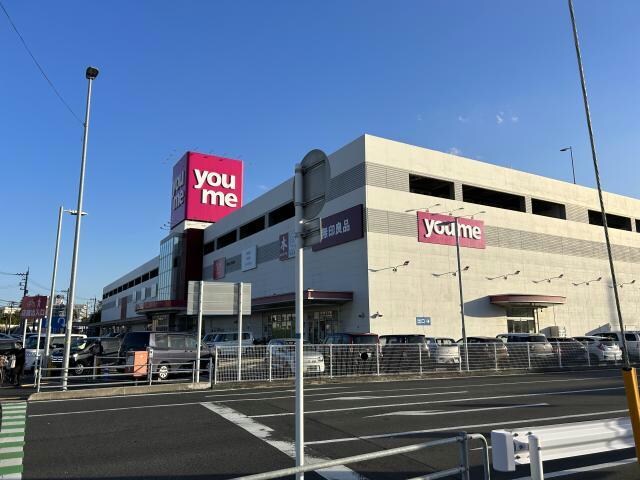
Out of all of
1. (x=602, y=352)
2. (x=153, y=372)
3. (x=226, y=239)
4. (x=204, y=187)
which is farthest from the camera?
(x=204, y=187)

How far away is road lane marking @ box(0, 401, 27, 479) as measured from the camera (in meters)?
6.58

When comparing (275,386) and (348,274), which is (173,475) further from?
(348,274)

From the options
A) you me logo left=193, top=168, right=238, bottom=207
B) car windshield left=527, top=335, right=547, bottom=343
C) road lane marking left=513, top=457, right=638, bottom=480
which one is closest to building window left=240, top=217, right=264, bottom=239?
you me logo left=193, top=168, right=238, bottom=207

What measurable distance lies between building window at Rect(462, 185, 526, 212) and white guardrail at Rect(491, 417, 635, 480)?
34.7 meters

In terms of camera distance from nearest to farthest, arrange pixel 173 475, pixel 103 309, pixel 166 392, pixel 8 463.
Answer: pixel 173 475, pixel 8 463, pixel 166 392, pixel 103 309

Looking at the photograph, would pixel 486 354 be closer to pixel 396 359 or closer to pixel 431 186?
pixel 396 359

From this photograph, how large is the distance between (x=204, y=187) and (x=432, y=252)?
3493 cm

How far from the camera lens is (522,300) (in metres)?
35.2

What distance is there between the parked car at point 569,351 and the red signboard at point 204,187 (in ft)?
146

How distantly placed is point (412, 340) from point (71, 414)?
14.5 metres

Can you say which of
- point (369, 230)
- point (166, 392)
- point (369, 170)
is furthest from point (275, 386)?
point (369, 170)

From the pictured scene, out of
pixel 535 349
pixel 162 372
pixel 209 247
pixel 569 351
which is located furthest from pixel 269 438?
pixel 209 247

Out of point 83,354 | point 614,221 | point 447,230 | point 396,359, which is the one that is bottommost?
point 396,359

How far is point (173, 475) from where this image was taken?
20.5ft
